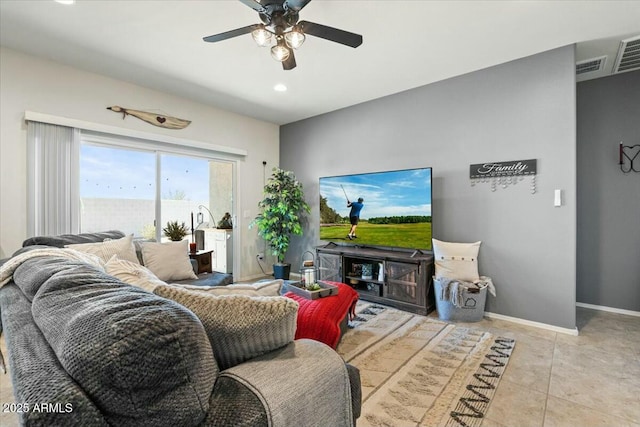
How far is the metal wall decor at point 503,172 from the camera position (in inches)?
119

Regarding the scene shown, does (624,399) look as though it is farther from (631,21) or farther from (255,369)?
(631,21)

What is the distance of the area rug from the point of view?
5.63 ft

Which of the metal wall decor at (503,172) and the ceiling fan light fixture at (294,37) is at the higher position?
the ceiling fan light fixture at (294,37)

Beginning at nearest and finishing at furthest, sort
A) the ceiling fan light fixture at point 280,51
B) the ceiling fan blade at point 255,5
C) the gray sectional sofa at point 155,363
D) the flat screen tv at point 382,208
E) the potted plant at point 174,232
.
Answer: the gray sectional sofa at point 155,363, the ceiling fan blade at point 255,5, the ceiling fan light fixture at point 280,51, the flat screen tv at point 382,208, the potted plant at point 174,232

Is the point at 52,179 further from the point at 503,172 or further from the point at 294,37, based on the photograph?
the point at 503,172

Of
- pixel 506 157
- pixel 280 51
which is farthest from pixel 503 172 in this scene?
pixel 280 51

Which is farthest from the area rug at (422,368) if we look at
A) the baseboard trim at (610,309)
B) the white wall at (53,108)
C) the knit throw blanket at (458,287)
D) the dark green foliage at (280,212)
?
the white wall at (53,108)

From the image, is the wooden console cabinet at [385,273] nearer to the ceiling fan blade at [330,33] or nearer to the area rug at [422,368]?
the area rug at [422,368]

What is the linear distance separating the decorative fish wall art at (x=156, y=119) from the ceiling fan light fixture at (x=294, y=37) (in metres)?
2.57

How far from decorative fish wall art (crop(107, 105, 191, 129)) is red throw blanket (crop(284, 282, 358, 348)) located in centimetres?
302

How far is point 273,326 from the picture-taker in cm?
97

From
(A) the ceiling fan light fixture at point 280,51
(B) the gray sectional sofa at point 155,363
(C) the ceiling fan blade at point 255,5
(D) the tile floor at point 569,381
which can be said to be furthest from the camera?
(A) the ceiling fan light fixture at point 280,51

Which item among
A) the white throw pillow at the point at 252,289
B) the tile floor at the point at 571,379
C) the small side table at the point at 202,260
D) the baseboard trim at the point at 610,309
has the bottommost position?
the tile floor at the point at 571,379

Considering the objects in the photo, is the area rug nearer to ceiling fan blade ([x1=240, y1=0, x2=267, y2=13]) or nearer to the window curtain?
ceiling fan blade ([x1=240, y1=0, x2=267, y2=13])
